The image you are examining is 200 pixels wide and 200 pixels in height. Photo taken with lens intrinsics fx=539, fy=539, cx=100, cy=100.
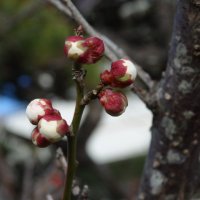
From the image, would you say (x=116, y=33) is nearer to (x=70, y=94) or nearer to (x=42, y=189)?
(x=70, y=94)

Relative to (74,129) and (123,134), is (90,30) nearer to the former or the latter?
(74,129)

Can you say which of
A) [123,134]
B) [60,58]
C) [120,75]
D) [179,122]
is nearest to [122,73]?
[120,75]

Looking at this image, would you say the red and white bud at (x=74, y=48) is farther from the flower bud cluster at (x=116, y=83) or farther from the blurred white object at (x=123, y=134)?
the blurred white object at (x=123, y=134)

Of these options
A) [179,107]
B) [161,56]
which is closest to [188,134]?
[179,107]

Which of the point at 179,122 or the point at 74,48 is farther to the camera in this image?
the point at 179,122

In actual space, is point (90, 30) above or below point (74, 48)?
below

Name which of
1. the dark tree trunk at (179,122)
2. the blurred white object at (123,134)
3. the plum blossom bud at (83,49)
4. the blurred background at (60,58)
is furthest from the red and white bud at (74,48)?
the blurred white object at (123,134)

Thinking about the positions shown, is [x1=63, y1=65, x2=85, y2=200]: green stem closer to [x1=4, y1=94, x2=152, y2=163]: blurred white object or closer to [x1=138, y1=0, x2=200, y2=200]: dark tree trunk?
[x1=138, y1=0, x2=200, y2=200]: dark tree trunk
